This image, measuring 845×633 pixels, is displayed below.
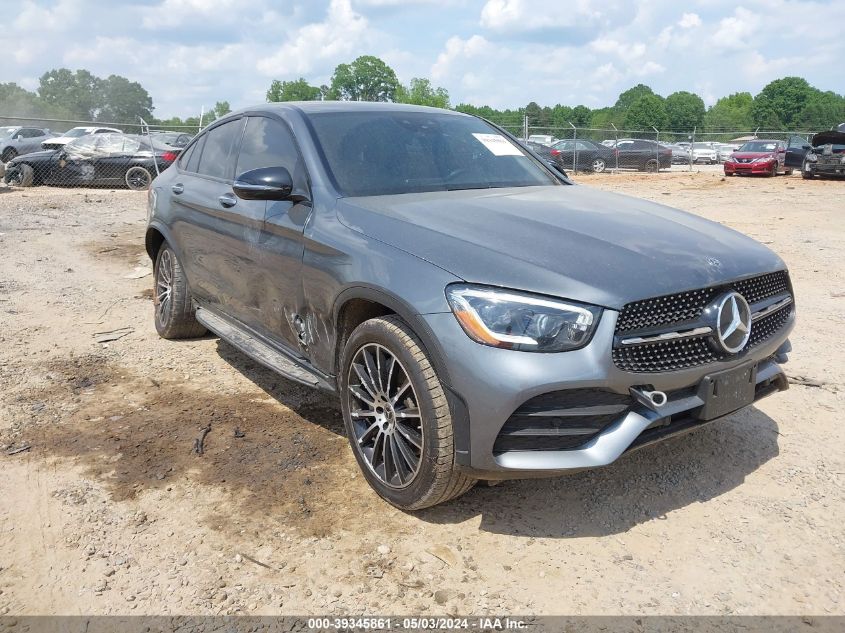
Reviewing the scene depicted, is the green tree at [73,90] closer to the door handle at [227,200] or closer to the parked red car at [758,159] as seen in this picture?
the parked red car at [758,159]

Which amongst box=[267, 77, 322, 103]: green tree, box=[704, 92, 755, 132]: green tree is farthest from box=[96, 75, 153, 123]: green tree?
box=[704, 92, 755, 132]: green tree

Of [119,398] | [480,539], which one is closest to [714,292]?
[480,539]

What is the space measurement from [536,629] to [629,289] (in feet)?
3.97

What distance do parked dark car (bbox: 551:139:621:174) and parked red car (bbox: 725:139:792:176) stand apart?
4.93m

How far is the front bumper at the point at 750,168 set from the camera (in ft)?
80.5

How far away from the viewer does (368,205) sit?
10.8 feet

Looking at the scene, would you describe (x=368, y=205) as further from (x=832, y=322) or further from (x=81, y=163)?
(x=81, y=163)

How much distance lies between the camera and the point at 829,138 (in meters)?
21.3

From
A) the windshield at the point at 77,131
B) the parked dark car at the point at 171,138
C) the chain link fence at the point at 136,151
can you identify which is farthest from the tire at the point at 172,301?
the windshield at the point at 77,131

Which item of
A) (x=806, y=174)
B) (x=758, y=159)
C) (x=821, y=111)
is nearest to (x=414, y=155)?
(x=806, y=174)

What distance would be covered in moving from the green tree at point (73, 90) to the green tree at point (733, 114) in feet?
342

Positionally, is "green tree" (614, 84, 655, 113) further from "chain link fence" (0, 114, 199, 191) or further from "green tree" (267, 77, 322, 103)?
"chain link fence" (0, 114, 199, 191)

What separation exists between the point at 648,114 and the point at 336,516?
362ft

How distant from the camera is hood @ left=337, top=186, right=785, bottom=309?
2.60 m
